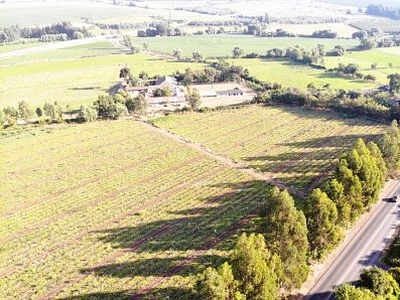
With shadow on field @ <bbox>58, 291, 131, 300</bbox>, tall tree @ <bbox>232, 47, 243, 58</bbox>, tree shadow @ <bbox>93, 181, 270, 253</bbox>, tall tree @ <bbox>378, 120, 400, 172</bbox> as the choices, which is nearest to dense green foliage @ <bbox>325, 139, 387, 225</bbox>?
tall tree @ <bbox>378, 120, 400, 172</bbox>

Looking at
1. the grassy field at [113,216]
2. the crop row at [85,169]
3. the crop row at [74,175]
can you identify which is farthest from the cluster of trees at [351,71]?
the crop row at [74,175]

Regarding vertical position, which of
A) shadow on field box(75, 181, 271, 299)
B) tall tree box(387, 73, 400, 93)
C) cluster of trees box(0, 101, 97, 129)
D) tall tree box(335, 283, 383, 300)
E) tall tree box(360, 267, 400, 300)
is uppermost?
tall tree box(387, 73, 400, 93)

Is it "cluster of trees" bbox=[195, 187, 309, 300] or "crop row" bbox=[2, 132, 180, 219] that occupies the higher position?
"cluster of trees" bbox=[195, 187, 309, 300]

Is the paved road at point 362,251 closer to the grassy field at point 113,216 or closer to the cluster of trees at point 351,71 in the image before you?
the grassy field at point 113,216

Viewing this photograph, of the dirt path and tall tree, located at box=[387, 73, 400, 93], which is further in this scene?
tall tree, located at box=[387, 73, 400, 93]

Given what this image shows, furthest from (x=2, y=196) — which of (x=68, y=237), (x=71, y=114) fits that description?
(x=71, y=114)

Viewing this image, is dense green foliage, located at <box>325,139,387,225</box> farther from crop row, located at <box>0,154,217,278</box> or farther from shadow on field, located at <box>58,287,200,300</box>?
crop row, located at <box>0,154,217,278</box>
